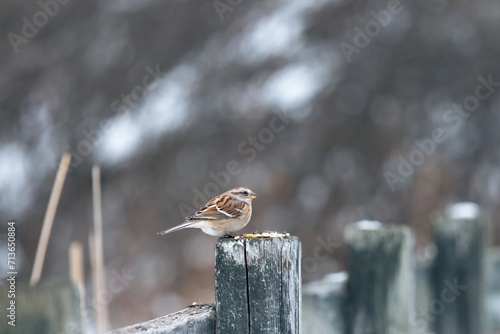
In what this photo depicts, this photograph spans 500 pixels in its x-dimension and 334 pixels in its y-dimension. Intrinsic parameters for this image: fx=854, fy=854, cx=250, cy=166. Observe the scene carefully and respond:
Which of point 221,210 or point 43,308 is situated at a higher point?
point 221,210

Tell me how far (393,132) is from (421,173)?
0.86m

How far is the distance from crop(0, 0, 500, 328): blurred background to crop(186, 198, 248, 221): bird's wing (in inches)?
210

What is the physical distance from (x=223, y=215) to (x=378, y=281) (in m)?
0.79

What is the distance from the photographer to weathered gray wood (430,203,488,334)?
4551 millimetres

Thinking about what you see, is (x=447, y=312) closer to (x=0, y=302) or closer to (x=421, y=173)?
(x=0, y=302)

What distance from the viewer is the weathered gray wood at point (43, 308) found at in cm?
217

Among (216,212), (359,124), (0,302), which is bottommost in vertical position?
(0,302)

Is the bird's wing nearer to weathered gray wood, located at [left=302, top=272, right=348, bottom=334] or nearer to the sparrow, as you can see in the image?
the sparrow

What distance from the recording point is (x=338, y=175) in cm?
1033

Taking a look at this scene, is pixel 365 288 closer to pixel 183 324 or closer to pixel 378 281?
pixel 378 281

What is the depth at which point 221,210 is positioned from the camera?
11.7 feet

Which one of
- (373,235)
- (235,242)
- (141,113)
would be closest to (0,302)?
(235,242)

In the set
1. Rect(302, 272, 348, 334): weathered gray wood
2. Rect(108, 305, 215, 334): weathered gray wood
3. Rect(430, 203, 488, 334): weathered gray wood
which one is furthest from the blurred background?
Rect(108, 305, 215, 334): weathered gray wood

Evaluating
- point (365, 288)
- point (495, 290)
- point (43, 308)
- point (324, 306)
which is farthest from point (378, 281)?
point (43, 308)
